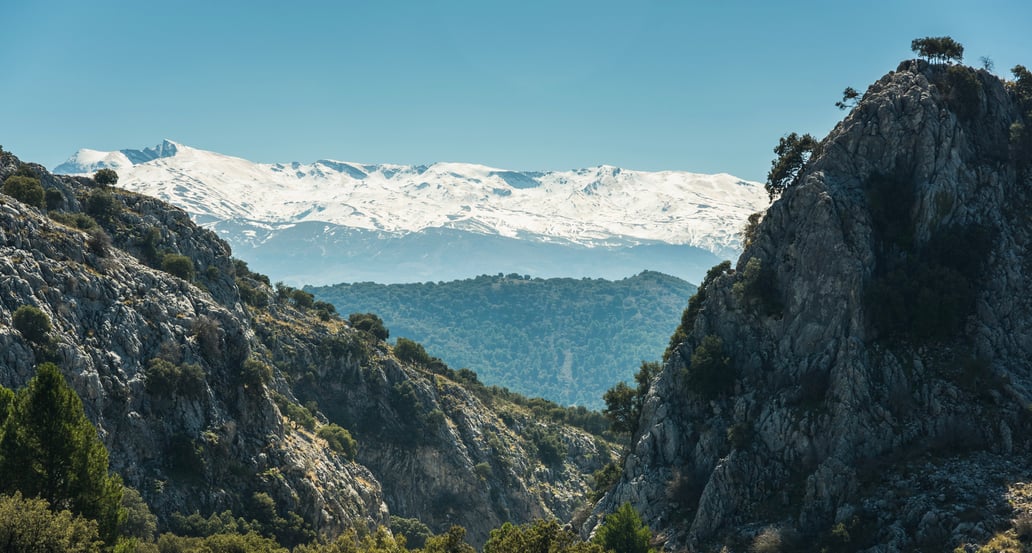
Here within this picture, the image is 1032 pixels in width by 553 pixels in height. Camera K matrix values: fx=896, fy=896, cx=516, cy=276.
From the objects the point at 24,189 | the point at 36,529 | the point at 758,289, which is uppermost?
the point at 758,289

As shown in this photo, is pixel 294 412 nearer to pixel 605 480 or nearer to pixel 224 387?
pixel 224 387

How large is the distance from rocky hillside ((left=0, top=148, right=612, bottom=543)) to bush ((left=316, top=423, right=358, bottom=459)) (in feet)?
1.23

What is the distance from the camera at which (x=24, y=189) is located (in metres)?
115

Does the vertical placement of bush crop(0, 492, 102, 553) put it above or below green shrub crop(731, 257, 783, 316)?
below

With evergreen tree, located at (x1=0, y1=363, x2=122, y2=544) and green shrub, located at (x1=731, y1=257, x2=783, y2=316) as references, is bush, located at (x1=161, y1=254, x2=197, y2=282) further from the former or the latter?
green shrub, located at (x1=731, y1=257, x2=783, y2=316)

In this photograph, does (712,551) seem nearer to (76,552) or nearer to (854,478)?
(854,478)

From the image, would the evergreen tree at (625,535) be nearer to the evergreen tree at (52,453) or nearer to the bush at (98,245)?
the evergreen tree at (52,453)

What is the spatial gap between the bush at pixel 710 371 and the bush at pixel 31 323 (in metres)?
71.5

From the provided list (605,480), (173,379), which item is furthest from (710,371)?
(173,379)

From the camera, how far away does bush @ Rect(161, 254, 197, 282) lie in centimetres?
13138

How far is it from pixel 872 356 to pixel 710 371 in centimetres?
1878

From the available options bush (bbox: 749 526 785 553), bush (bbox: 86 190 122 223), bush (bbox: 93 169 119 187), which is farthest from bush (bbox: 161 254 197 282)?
bush (bbox: 749 526 785 553)

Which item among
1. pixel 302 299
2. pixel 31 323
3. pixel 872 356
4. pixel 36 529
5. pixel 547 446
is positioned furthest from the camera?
pixel 302 299

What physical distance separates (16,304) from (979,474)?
96.7 metres
